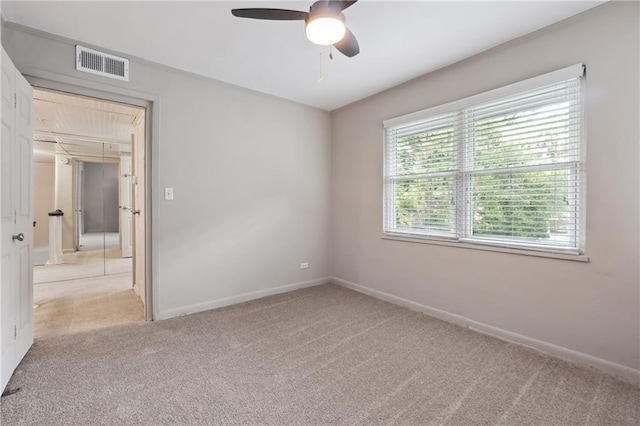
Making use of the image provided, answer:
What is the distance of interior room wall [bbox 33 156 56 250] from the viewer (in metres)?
4.43

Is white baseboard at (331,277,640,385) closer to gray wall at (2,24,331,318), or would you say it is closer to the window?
the window

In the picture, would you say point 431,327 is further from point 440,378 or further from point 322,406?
point 322,406

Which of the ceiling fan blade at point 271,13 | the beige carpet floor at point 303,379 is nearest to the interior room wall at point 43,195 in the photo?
the beige carpet floor at point 303,379

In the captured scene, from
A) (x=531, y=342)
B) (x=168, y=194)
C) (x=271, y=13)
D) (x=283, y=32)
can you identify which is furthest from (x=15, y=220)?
(x=531, y=342)

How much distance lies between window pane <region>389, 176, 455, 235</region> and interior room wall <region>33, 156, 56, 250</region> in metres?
5.24

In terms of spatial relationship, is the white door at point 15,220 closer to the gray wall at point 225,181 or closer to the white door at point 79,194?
the gray wall at point 225,181

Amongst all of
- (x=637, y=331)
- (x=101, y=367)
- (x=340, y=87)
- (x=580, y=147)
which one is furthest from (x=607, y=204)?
(x=101, y=367)

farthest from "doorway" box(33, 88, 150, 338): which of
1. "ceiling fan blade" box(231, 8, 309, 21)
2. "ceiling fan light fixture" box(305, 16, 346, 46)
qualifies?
"ceiling fan light fixture" box(305, 16, 346, 46)

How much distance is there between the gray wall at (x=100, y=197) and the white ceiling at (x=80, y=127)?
0.66 feet

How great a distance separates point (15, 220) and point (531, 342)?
13.0 ft

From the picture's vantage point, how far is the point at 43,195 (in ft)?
14.8

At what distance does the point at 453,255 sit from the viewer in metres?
2.87

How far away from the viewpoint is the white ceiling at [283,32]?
6.64ft

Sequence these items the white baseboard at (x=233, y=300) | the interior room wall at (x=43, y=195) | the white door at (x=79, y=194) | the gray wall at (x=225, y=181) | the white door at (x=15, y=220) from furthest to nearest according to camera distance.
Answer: the white door at (x=79, y=194)
the interior room wall at (x=43, y=195)
the white baseboard at (x=233, y=300)
the gray wall at (x=225, y=181)
the white door at (x=15, y=220)
